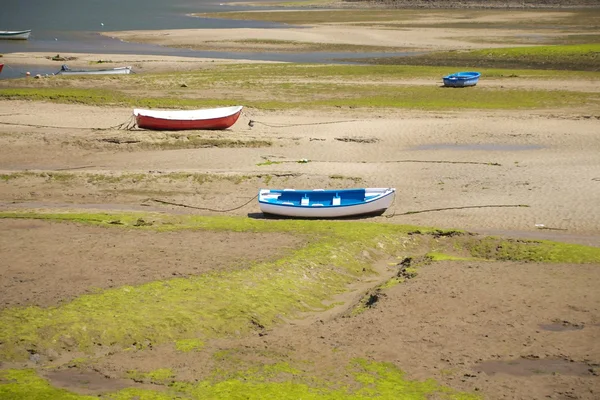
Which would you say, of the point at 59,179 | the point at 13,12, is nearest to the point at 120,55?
the point at 59,179

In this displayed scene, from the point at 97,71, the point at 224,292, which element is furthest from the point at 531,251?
the point at 97,71

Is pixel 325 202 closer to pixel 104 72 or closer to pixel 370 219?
pixel 370 219

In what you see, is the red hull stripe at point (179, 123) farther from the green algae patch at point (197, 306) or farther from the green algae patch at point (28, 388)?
the green algae patch at point (28, 388)

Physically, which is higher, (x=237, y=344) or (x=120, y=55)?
(x=120, y=55)

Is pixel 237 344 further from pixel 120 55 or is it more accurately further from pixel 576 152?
pixel 120 55

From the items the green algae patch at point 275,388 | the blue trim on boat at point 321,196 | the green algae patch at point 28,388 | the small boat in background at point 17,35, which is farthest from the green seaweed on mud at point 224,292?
the small boat in background at point 17,35

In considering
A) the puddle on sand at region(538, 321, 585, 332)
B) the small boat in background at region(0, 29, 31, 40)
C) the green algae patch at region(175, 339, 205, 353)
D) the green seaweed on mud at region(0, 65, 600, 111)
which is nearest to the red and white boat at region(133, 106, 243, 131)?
the green seaweed on mud at region(0, 65, 600, 111)

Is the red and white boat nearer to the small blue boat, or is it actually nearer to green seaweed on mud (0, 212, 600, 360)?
green seaweed on mud (0, 212, 600, 360)
